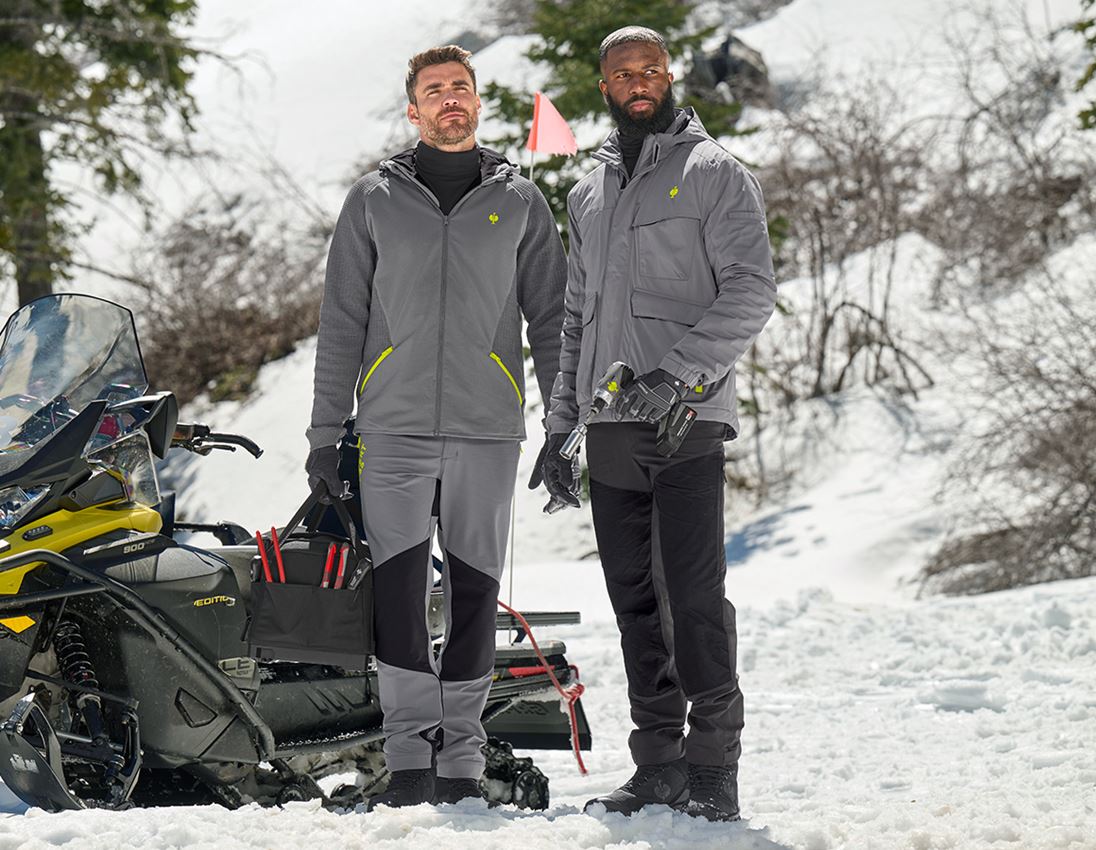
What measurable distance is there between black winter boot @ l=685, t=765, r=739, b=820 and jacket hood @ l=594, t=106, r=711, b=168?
150 cm

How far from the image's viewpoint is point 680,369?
9.93ft

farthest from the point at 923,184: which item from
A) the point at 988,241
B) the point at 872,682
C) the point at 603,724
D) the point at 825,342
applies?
the point at 603,724

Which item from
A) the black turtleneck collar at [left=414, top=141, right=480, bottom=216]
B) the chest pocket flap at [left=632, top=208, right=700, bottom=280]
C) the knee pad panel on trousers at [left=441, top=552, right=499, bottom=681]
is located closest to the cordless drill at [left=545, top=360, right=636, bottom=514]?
the chest pocket flap at [left=632, top=208, right=700, bottom=280]

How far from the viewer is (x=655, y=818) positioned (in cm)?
296

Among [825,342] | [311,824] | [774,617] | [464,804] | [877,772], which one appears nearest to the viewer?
[311,824]

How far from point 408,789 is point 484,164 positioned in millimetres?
→ 1605

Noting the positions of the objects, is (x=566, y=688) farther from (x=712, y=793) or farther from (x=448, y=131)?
(x=448, y=131)

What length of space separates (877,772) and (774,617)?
3214 millimetres

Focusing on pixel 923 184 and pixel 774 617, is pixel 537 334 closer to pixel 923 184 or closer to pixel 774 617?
pixel 774 617

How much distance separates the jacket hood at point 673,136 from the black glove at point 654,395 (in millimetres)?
609

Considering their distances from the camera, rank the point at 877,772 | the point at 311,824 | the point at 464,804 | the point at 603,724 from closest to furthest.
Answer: the point at 311,824 < the point at 464,804 < the point at 877,772 < the point at 603,724

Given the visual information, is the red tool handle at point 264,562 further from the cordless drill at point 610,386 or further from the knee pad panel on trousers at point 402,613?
the cordless drill at point 610,386

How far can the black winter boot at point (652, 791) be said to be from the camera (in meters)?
3.15

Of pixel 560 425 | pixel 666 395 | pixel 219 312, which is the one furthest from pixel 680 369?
pixel 219 312
